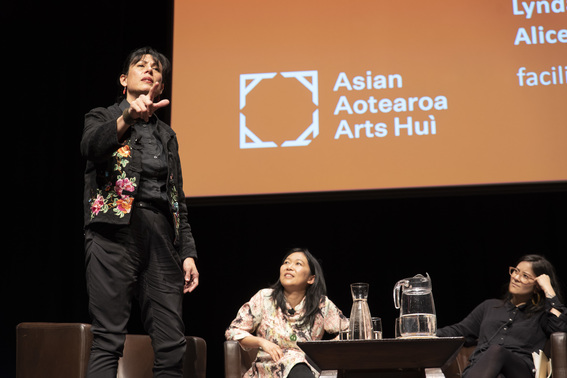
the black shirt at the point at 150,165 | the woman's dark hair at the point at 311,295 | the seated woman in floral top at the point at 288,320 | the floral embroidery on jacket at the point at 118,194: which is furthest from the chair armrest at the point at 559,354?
the floral embroidery on jacket at the point at 118,194

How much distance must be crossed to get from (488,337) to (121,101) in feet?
6.68

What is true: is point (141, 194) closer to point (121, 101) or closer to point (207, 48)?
point (121, 101)

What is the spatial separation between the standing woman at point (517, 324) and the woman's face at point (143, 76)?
1.75 meters

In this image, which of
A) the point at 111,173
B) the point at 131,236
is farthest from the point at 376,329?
the point at 111,173

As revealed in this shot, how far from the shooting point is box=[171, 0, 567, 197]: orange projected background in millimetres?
3547

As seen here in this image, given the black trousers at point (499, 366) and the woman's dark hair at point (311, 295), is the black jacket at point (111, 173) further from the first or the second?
the black trousers at point (499, 366)

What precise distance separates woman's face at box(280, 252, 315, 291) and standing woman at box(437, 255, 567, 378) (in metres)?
0.65

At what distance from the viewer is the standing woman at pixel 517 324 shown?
307 centimetres

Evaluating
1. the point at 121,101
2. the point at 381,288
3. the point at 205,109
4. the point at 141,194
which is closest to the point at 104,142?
the point at 141,194

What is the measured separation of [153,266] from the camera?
2.08 meters

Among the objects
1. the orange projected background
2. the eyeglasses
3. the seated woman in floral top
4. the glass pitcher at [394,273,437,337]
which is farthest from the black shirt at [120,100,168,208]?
the eyeglasses

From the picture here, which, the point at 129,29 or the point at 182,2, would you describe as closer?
the point at 182,2

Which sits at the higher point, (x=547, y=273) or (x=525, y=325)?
(x=547, y=273)

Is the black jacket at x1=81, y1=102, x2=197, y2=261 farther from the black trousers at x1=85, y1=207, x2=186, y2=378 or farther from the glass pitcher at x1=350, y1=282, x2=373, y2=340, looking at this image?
the glass pitcher at x1=350, y1=282, x2=373, y2=340
